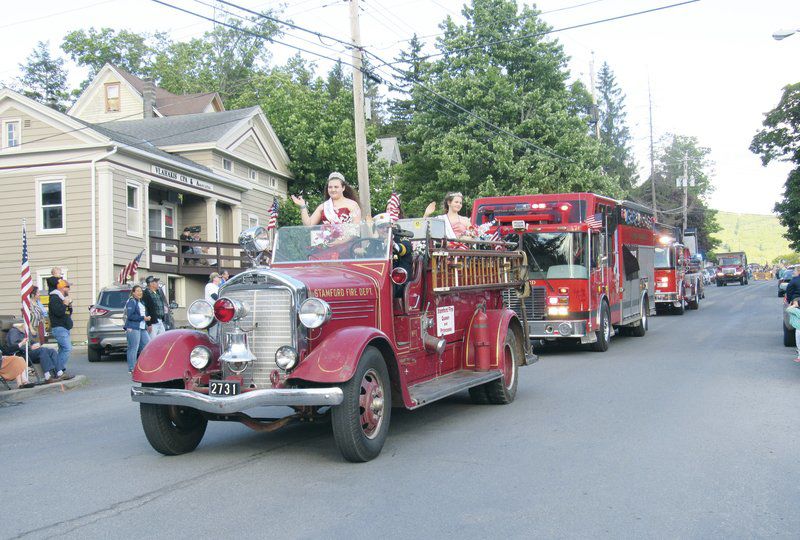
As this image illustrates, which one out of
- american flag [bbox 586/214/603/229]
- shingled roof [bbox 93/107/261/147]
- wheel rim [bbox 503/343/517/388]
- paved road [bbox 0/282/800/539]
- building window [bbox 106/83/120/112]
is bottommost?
paved road [bbox 0/282/800/539]

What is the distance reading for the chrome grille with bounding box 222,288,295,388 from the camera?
636 cm

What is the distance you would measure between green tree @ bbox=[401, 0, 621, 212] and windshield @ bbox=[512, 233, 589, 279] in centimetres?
1664

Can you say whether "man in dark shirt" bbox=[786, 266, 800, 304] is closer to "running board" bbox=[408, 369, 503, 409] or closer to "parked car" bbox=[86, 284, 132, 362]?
"running board" bbox=[408, 369, 503, 409]

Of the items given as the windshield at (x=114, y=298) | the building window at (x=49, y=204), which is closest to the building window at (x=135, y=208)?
the building window at (x=49, y=204)

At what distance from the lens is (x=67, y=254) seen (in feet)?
76.3

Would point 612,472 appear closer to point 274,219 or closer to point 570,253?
point 274,219

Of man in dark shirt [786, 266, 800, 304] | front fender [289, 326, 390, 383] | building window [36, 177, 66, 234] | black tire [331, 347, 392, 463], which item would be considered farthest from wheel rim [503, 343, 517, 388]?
building window [36, 177, 66, 234]

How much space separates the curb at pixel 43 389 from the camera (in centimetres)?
1146

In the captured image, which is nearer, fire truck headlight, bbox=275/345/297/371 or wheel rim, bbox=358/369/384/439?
fire truck headlight, bbox=275/345/297/371

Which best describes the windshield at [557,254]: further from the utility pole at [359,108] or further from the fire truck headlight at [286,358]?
the fire truck headlight at [286,358]

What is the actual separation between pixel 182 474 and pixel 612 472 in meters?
3.42

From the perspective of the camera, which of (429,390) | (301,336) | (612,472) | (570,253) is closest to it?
(612,472)

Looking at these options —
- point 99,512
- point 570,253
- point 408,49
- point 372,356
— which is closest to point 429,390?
point 372,356

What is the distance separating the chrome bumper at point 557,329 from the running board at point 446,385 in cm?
600
